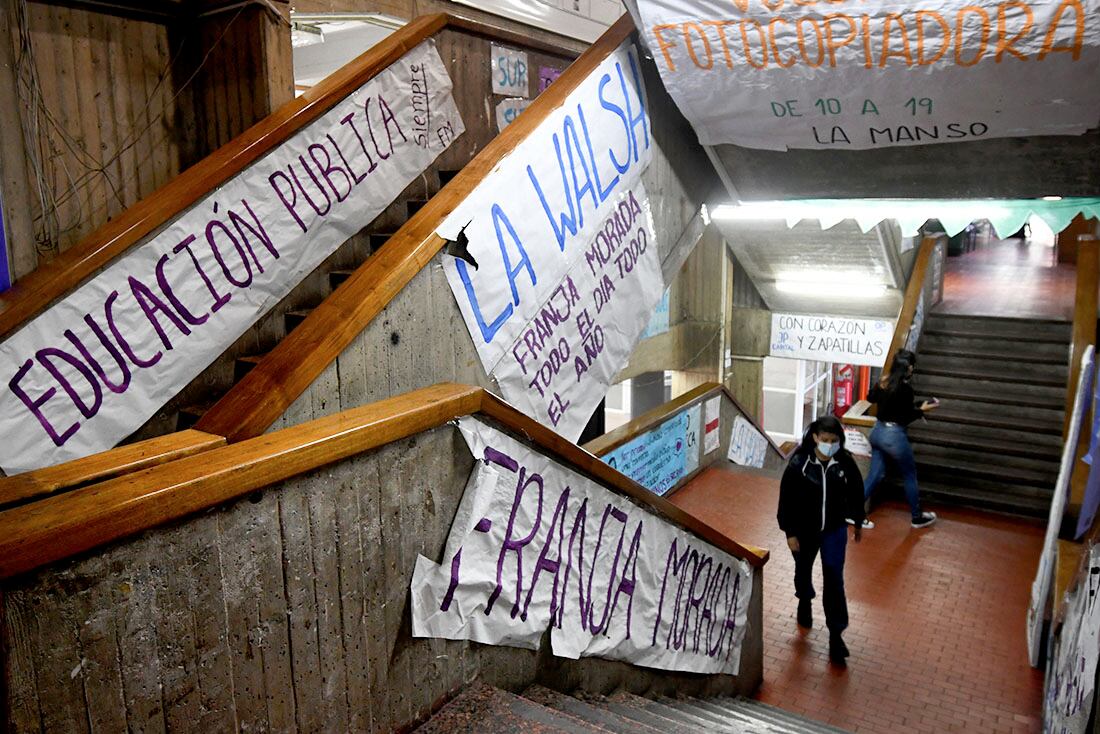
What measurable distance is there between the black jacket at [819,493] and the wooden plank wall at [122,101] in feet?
12.2

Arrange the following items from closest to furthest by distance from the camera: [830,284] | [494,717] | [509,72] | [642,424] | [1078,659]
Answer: [494,717] → [1078,659] → [509,72] → [642,424] → [830,284]

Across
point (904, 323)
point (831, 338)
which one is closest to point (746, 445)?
point (904, 323)

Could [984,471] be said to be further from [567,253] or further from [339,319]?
[339,319]

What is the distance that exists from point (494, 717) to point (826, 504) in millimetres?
3248

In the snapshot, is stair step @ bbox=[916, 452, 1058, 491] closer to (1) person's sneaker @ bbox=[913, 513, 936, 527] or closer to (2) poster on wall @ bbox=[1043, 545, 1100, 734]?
(1) person's sneaker @ bbox=[913, 513, 936, 527]

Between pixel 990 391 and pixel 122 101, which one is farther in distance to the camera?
pixel 990 391

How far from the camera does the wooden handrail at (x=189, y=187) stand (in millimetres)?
3184

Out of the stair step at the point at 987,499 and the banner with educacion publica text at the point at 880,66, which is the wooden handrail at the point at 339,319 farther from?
the stair step at the point at 987,499

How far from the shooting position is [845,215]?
597 centimetres

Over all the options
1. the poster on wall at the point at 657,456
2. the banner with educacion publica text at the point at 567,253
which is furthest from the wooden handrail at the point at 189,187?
the poster on wall at the point at 657,456

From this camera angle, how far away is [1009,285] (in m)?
12.2

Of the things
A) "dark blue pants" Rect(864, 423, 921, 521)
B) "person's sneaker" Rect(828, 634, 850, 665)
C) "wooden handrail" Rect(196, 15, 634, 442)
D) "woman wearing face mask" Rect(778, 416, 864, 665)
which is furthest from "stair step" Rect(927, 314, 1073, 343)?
"wooden handrail" Rect(196, 15, 634, 442)

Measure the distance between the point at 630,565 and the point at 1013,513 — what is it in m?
6.32

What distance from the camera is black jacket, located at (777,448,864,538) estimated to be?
5.02 metres
